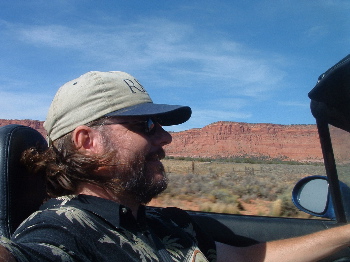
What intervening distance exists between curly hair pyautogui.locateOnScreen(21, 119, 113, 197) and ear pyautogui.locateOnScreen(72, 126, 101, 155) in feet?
0.11

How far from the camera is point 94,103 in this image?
7.11 ft

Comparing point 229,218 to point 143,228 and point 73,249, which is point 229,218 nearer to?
point 143,228

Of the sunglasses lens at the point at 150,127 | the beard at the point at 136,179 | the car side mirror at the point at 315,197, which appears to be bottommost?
the car side mirror at the point at 315,197

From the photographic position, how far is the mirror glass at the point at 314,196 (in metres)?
2.83

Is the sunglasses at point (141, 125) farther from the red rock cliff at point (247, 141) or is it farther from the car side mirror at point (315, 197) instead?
the red rock cliff at point (247, 141)

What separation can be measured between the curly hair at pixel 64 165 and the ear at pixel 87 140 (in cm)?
3

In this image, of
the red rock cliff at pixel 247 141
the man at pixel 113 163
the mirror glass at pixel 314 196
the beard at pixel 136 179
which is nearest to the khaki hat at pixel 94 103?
the man at pixel 113 163

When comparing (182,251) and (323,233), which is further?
(323,233)

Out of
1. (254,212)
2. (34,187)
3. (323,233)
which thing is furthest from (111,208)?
(254,212)

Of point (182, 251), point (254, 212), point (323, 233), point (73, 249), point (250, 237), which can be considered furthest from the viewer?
point (254, 212)

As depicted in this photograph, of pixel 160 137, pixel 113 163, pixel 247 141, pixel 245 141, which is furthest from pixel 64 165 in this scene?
pixel 245 141

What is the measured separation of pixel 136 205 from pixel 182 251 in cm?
35

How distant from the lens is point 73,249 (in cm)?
160

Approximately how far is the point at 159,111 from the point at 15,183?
0.84 metres
